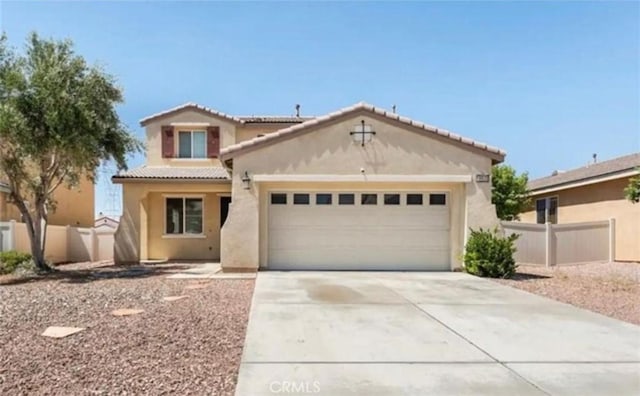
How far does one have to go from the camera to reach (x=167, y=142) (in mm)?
20094

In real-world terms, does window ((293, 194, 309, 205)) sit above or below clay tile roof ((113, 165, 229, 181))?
below

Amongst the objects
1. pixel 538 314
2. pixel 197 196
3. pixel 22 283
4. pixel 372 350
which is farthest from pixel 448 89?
pixel 22 283

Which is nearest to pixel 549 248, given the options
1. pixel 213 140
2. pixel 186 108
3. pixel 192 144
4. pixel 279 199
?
pixel 279 199

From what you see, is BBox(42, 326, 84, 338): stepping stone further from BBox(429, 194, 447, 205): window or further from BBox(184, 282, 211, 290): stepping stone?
BBox(429, 194, 447, 205): window

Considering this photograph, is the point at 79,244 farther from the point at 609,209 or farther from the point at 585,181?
the point at 609,209

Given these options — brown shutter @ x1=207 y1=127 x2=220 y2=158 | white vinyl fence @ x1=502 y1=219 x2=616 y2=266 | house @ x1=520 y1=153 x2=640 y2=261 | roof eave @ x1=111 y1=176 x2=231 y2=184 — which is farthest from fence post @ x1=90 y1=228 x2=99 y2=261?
house @ x1=520 y1=153 x2=640 y2=261

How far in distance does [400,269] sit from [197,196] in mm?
9322

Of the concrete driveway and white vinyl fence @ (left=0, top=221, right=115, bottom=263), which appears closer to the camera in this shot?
the concrete driveway

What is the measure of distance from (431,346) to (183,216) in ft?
49.4

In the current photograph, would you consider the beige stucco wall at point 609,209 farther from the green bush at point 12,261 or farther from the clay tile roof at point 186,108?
the green bush at point 12,261

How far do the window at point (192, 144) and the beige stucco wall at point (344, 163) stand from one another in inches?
297

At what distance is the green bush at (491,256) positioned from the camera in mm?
12641

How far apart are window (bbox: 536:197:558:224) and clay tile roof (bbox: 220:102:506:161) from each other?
424 inches

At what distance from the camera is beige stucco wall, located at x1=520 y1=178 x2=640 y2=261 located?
55.1ft
